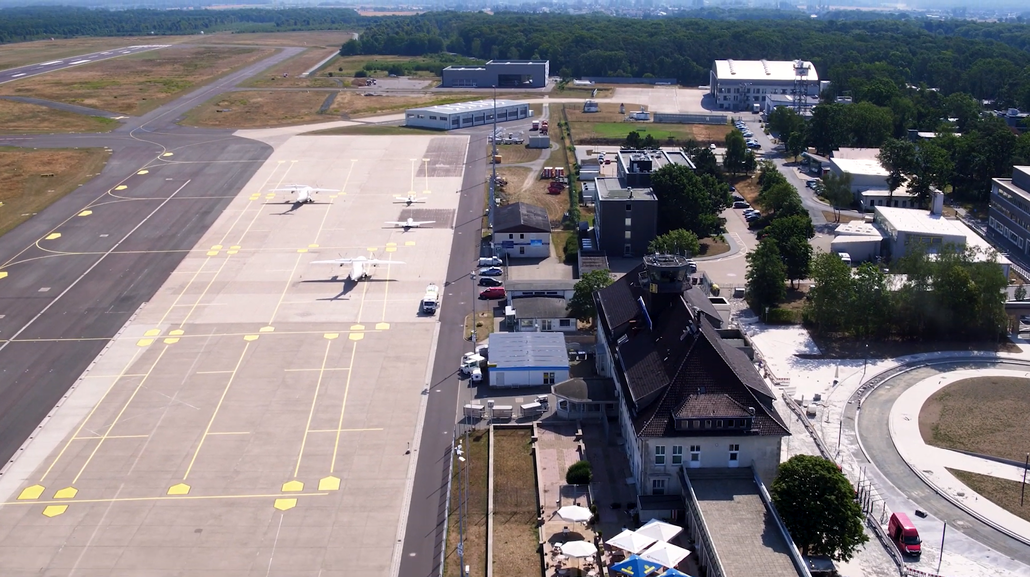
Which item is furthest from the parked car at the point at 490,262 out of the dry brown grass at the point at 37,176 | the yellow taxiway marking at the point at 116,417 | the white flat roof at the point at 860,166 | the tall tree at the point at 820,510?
the dry brown grass at the point at 37,176

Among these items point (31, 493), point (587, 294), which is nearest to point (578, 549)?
point (587, 294)

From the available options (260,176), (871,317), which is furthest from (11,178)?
(871,317)

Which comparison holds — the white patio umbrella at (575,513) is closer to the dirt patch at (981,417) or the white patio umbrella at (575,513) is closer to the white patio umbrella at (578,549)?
the white patio umbrella at (578,549)

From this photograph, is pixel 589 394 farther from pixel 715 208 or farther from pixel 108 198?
pixel 108 198

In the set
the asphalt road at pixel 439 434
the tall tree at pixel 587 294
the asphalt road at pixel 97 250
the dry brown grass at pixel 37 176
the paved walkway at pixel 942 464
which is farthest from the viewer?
the dry brown grass at pixel 37 176

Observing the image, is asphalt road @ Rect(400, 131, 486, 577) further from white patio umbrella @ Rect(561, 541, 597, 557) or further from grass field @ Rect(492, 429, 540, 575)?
white patio umbrella @ Rect(561, 541, 597, 557)

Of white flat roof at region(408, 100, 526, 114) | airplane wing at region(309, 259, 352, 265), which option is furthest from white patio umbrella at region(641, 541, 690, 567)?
white flat roof at region(408, 100, 526, 114)
